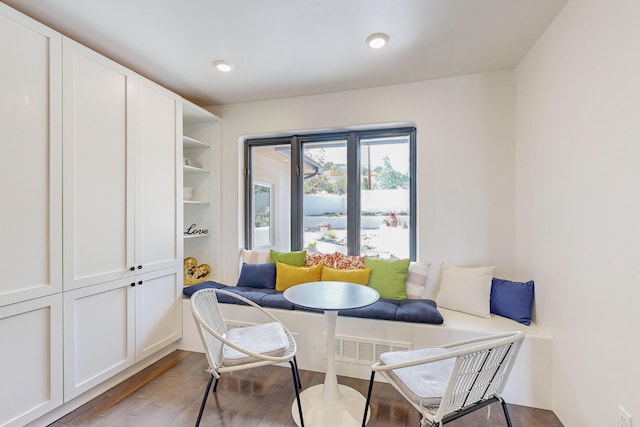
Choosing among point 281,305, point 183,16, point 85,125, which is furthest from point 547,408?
point 85,125

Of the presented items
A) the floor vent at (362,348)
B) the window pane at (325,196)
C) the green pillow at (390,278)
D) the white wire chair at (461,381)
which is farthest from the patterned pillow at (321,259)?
the white wire chair at (461,381)

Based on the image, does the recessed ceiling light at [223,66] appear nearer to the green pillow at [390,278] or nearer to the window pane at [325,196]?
the window pane at [325,196]

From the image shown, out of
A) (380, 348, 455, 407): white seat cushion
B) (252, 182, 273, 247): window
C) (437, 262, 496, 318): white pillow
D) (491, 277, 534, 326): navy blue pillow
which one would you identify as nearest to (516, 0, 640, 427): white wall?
(491, 277, 534, 326): navy blue pillow

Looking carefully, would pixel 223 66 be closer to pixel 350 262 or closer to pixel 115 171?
pixel 115 171

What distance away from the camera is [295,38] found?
1962 mm

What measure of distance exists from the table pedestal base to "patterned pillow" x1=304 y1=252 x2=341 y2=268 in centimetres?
113

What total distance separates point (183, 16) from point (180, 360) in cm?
262

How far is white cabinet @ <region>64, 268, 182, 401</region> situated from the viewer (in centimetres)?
178

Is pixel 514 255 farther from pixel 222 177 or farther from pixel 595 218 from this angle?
pixel 222 177

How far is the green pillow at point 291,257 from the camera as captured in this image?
293 centimetres

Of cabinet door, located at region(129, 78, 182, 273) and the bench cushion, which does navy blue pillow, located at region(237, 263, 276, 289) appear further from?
cabinet door, located at region(129, 78, 182, 273)

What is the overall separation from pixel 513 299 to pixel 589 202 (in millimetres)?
940

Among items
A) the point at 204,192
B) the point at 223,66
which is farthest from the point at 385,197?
the point at 204,192

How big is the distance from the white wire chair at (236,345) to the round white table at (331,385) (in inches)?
6.4
